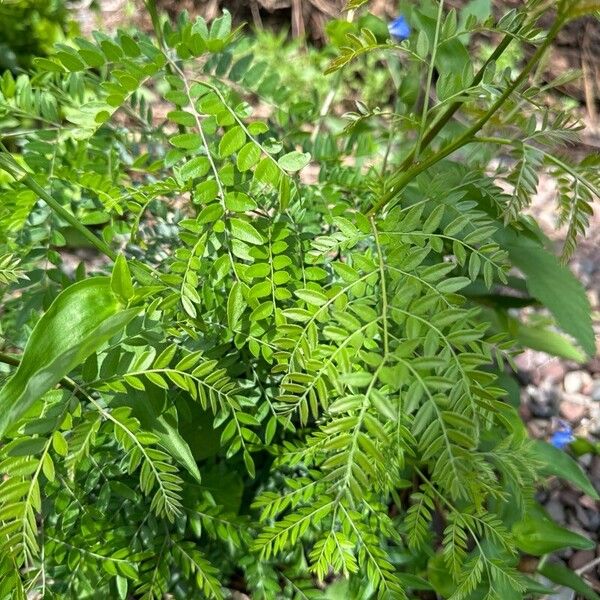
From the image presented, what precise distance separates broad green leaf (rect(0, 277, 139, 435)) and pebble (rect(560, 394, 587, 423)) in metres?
1.23

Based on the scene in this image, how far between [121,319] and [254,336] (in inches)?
9.0

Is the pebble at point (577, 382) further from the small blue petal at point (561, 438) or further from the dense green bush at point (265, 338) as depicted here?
the dense green bush at point (265, 338)

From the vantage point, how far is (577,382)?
171 centimetres

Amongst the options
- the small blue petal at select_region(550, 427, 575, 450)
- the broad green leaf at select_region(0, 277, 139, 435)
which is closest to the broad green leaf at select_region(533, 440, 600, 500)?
the small blue petal at select_region(550, 427, 575, 450)

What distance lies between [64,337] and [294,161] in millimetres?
317

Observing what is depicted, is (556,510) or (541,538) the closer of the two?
(541,538)

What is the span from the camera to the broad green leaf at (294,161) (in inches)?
31.1

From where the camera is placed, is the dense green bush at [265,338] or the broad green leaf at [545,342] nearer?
A: the dense green bush at [265,338]

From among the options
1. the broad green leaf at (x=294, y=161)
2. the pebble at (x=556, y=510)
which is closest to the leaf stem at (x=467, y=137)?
the broad green leaf at (x=294, y=161)

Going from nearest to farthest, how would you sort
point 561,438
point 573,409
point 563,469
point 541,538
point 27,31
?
point 541,538, point 563,469, point 561,438, point 573,409, point 27,31

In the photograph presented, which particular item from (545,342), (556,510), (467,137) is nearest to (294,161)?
(467,137)

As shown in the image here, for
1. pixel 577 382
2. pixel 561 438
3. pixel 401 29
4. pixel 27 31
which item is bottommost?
pixel 577 382

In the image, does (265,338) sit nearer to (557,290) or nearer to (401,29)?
(557,290)

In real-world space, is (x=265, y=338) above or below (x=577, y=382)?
above
